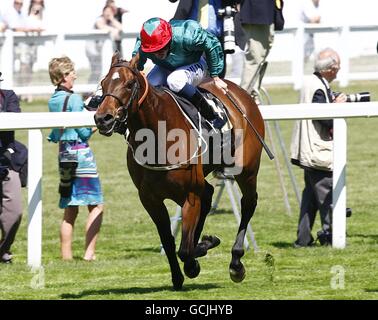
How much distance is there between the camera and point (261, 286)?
9523 mm

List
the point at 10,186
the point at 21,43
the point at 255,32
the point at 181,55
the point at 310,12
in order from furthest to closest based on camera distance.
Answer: the point at 310,12 < the point at 21,43 < the point at 255,32 < the point at 10,186 < the point at 181,55

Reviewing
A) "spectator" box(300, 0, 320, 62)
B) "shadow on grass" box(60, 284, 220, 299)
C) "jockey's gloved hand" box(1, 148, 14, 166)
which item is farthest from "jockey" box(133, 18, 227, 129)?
"spectator" box(300, 0, 320, 62)

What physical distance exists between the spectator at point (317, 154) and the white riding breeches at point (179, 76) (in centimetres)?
204

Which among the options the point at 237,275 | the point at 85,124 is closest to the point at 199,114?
the point at 237,275

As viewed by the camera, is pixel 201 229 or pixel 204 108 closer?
pixel 204 108

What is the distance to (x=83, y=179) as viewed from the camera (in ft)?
37.0

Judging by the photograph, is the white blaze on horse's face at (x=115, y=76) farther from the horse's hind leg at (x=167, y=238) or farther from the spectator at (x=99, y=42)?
the spectator at (x=99, y=42)

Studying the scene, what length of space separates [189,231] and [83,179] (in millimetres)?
2397

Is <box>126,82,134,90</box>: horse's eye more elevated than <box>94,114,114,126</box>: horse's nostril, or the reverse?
<box>126,82,134,90</box>: horse's eye

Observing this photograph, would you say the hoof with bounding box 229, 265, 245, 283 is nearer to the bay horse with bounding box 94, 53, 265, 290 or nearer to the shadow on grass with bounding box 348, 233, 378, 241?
the bay horse with bounding box 94, 53, 265, 290

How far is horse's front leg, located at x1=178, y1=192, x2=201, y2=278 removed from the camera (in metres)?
9.08

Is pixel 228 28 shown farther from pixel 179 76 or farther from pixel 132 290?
pixel 132 290

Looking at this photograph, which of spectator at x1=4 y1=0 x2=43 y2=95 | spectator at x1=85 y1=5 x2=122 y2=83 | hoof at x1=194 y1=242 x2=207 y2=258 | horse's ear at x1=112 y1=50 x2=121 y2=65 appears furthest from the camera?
spectator at x1=85 y1=5 x2=122 y2=83

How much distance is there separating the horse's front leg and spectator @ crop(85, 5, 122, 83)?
45.1ft
